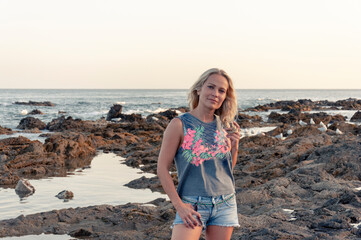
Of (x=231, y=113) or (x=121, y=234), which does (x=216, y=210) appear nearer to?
(x=231, y=113)

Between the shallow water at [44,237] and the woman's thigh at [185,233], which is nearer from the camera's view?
the woman's thigh at [185,233]

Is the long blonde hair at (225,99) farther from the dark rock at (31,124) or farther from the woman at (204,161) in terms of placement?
the dark rock at (31,124)

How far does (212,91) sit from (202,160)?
0.50 m

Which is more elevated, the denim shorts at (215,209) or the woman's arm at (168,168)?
the woman's arm at (168,168)

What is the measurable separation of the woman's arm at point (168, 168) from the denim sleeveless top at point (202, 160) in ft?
0.20

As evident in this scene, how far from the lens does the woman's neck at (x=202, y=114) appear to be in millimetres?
3037

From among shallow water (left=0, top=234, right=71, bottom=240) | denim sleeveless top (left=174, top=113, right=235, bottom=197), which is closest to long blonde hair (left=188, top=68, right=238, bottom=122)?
denim sleeveless top (left=174, top=113, right=235, bottom=197)

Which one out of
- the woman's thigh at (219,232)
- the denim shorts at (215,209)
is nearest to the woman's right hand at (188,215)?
the denim shorts at (215,209)

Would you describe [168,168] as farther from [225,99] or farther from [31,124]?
[31,124]

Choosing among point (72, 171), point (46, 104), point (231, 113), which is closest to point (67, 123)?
point (72, 171)

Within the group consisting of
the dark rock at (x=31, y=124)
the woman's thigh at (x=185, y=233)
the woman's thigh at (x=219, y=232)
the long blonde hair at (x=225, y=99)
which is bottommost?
the dark rock at (x=31, y=124)

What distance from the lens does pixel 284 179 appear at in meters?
8.16

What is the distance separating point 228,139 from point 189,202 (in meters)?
0.54

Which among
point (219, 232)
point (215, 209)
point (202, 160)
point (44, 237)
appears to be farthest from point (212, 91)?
point (44, 237)
